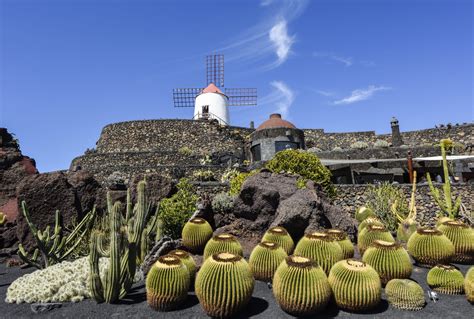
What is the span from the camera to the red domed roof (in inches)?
923

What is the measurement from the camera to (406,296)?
4484 millimetres

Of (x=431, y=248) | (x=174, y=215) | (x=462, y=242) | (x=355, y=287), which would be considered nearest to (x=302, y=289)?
(x=355, y=287)

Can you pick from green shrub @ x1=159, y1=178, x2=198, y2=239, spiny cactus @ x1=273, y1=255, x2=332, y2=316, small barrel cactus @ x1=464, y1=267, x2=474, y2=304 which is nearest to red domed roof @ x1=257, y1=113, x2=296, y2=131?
green shrub @ x1=159, y1=178, x2=198, y2=239

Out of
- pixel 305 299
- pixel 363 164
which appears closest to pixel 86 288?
pixel 305 299

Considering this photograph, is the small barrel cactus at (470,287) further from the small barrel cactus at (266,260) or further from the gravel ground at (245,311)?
the small barrel cactus at (266,260)

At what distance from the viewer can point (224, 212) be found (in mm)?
8383


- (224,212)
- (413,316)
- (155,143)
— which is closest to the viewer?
(413,316)

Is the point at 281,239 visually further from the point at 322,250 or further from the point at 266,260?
the point at 322,250

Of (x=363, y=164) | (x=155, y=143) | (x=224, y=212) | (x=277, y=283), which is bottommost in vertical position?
(x=277, y=283)

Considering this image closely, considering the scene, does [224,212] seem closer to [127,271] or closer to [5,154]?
[127,271]

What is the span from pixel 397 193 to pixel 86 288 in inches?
373

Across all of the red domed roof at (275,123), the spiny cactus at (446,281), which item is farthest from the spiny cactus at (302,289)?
the red domed roof at (275,123)

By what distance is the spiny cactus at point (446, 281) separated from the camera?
16.1 feet

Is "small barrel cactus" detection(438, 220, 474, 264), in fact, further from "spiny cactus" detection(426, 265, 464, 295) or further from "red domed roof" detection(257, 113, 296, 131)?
"red domed roof" detection(257, 113, 296, 131)
